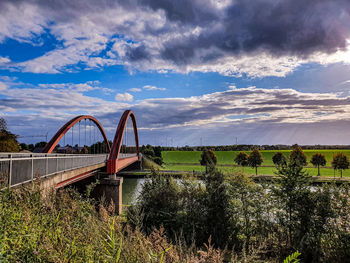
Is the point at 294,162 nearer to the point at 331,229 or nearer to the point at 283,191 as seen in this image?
the point at 283,191

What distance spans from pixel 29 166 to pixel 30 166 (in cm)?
9

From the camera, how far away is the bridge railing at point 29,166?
25.9 feet

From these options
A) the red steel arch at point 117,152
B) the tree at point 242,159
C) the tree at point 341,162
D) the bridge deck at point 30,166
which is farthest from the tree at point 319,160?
the bridge deck at point 30,166

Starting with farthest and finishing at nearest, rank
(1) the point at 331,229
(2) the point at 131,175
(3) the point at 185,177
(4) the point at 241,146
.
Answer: (4) the point at 241,146 < (2) the point at 131,175 < (3) the point at 185,177 < (1) the point at 331,229

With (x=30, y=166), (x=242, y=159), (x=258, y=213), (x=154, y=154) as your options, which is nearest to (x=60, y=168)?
(x=30, y=166)

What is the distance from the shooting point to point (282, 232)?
12359 millimetres

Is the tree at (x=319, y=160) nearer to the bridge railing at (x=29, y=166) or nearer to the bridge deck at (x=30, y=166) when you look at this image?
the bridge deck at (x=30, y=166)

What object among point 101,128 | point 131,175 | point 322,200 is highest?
point 101,128

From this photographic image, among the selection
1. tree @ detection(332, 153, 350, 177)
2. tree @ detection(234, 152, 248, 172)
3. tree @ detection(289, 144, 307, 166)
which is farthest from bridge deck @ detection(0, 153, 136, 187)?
tree @ detection(332, 153, 350, 177)

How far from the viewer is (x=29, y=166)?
9.66 meters

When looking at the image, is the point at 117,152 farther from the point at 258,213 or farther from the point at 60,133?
the point at 258,213

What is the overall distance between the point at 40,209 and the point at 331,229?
11.7 meters

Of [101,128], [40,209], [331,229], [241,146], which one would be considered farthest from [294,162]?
[241,146]

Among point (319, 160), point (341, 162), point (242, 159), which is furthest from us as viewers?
point (242, 159)
